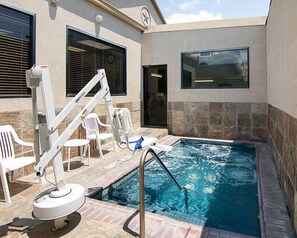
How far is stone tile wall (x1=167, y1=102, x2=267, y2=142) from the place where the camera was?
24.9ft

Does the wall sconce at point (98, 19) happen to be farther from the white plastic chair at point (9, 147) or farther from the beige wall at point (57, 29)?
the white plastic chair at point (9, 147)

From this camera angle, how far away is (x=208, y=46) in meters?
8.14

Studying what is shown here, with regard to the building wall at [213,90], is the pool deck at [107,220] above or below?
below

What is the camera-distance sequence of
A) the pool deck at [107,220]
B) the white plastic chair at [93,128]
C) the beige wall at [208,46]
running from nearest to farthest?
1. the pool deck at [107,220]
2. the white plastic chair at [93,128]
3. the beige wall at [208,46]

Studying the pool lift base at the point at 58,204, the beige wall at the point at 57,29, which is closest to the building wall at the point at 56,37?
the beige wall at the point at 57,29

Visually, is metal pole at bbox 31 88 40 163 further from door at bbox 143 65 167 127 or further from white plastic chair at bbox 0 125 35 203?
door at bbox 143 65 167 127

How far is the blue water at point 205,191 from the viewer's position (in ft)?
10.4

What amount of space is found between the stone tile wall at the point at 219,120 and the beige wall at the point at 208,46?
233 millimetres

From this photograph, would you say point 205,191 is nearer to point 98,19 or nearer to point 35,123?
point 35,123

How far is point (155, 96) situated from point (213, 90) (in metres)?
2.42

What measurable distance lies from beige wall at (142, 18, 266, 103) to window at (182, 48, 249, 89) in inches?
7.3

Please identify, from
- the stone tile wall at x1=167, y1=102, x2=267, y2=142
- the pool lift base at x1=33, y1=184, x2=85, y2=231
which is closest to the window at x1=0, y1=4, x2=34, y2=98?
the pool lift base at x1=33, y1=184, x2=85, y2=231

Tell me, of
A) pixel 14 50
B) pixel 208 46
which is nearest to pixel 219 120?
pixel 208 46

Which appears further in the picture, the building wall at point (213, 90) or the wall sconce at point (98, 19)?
the building wall at point (213, 90)
